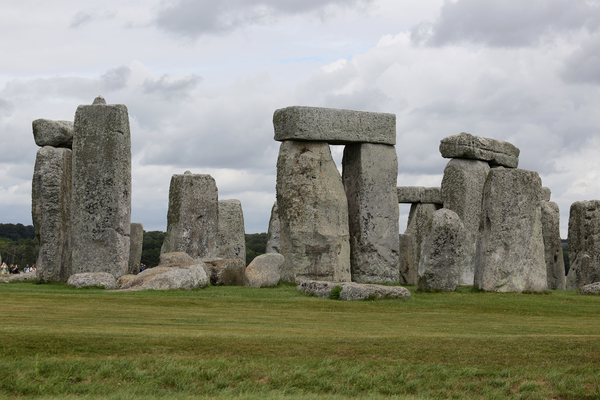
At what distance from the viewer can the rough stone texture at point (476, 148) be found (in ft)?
74.4

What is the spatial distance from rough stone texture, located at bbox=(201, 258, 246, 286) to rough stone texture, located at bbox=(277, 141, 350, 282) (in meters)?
1.33

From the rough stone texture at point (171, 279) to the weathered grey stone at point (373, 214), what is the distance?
5.36 meters

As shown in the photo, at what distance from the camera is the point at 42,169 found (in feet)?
61.0

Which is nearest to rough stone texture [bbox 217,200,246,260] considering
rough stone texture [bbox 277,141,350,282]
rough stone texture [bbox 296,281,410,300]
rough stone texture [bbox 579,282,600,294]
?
rough stone texture [bbox 277,141,350,282]

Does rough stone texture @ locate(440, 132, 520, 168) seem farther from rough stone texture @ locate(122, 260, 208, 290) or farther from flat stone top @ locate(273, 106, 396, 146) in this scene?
rough stone texture @ locate(122, 260, 208, 290)

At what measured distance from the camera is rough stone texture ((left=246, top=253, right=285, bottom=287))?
57.2 feet

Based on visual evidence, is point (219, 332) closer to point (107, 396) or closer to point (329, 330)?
point (329, 330)

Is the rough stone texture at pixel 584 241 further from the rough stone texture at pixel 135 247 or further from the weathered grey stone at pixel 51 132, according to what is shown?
the weathered grey stone at pixel 51 132

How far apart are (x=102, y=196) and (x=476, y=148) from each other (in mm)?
11456

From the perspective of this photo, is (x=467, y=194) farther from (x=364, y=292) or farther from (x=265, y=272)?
(x=364, y=292)

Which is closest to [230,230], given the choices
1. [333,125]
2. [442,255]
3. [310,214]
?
[310,214]

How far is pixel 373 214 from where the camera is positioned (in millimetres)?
19734

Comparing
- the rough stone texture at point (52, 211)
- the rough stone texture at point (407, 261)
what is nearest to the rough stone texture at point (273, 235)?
the rough stone texture at point (407, 261)

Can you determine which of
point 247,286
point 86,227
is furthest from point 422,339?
point 86,227
